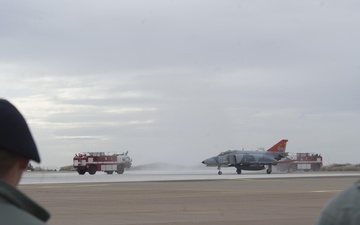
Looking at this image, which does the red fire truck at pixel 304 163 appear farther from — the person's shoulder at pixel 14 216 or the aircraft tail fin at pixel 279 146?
the person's shoulder at pixel 14 216

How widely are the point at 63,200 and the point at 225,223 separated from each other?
37.0ft

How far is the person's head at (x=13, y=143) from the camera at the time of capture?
299cm

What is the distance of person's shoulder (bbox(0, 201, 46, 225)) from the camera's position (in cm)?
271

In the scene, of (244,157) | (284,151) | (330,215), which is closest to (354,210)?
(330,215)

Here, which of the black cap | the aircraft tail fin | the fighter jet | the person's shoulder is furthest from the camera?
the aircraft tail fin

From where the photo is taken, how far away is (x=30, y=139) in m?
3.08

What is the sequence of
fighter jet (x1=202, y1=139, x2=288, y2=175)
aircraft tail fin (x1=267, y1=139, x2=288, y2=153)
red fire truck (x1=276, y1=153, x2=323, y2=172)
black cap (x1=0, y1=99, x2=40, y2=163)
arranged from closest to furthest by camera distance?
black cap (x1=0, y1=99, x2=40, y2=163)
fighter jet (x1=202, y1=139, x2=288, y2=175)
aircraft tail fin (x1=267, y1=139, x2=288, y2=153)
red fire truck (x1=276, y1=153, x2=323, y2=172)

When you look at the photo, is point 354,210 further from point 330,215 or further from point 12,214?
point 12,214

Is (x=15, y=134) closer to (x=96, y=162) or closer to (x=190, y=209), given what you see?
(x=190, y=209)

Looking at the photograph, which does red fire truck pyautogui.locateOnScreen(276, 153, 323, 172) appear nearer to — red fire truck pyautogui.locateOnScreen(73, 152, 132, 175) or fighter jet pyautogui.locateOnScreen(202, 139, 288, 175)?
fighter jet pyautogui.locateOnScreen(202, 139, 288, 175)

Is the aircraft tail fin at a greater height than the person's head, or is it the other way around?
the aircraft tail fin

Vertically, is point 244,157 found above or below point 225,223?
above

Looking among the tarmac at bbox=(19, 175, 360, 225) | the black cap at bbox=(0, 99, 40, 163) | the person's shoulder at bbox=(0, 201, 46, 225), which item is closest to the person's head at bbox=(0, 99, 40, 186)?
the black cap at bbox=(0, 99, 40, 163)

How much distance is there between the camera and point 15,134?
3029mm
